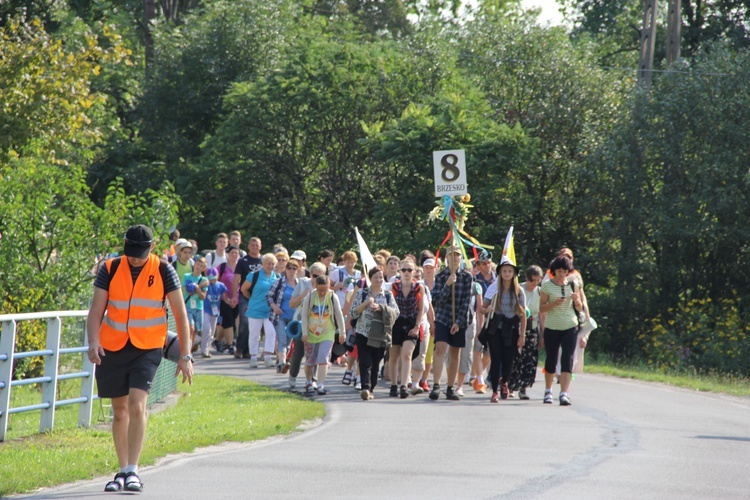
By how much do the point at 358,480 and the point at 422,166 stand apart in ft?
68.5

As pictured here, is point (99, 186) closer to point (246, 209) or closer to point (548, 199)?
point (246, 209)

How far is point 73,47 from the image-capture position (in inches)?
1345

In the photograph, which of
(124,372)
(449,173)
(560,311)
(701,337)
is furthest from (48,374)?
(701,337)

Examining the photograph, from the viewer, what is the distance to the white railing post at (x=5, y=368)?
10531mm

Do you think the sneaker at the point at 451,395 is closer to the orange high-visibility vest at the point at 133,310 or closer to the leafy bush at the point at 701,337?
the orange high-visibility vest at the point at 133,310

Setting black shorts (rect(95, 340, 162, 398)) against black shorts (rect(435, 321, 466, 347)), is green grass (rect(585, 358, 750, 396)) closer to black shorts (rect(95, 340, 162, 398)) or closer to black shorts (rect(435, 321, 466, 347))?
black shorts (rect(435, 321, 466, 347))

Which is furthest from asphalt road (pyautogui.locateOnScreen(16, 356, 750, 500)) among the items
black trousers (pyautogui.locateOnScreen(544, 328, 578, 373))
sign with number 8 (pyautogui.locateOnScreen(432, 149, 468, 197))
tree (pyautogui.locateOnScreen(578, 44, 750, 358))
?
tree (pyautogui.locateOnScreen(578, 44, 750, 358))

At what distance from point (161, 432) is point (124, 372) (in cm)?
306

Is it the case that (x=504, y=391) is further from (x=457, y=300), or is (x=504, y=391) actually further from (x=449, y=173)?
(x=449, y=173)

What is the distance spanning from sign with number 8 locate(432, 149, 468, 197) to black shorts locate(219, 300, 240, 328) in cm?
422

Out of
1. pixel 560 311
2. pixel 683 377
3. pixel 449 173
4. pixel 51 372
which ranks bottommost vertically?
pixel 51 372

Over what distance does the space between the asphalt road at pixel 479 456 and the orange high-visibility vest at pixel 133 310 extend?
3.30ft

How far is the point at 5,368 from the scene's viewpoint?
10.6 m

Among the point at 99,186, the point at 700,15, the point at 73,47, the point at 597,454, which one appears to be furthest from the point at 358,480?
the point at 700,15
